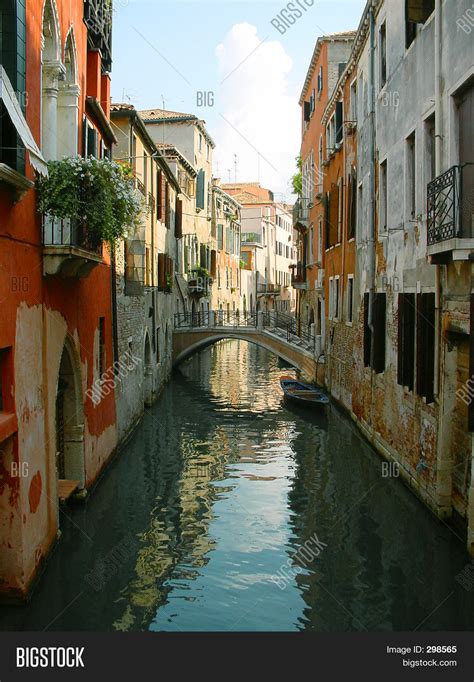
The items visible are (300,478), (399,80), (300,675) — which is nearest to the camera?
(300,675)

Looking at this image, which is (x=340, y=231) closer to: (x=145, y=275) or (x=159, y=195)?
(x=145, y=275)

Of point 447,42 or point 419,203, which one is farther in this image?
point 419,203

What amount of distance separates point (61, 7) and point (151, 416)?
12.2m

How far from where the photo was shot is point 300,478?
13609 millimetres

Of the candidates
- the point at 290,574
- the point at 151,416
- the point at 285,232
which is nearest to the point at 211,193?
the point at 151,416

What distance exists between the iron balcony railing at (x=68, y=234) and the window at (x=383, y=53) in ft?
24.9

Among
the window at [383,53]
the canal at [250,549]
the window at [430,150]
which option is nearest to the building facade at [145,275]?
the canal at [250,549]

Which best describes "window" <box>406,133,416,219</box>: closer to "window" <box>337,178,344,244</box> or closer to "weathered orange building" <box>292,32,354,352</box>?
"window" <box>337,178,344,244</box>

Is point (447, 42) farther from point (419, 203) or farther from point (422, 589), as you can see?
point (422, 589)

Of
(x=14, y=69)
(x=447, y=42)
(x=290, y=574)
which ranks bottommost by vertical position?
(x=290, y=574)

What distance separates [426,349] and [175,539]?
4.32 metres

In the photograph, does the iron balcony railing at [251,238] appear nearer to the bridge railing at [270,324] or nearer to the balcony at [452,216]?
the bridge railing at [270,324]

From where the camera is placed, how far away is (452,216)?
856 centimetres

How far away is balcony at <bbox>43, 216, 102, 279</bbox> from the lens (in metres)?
8.52
